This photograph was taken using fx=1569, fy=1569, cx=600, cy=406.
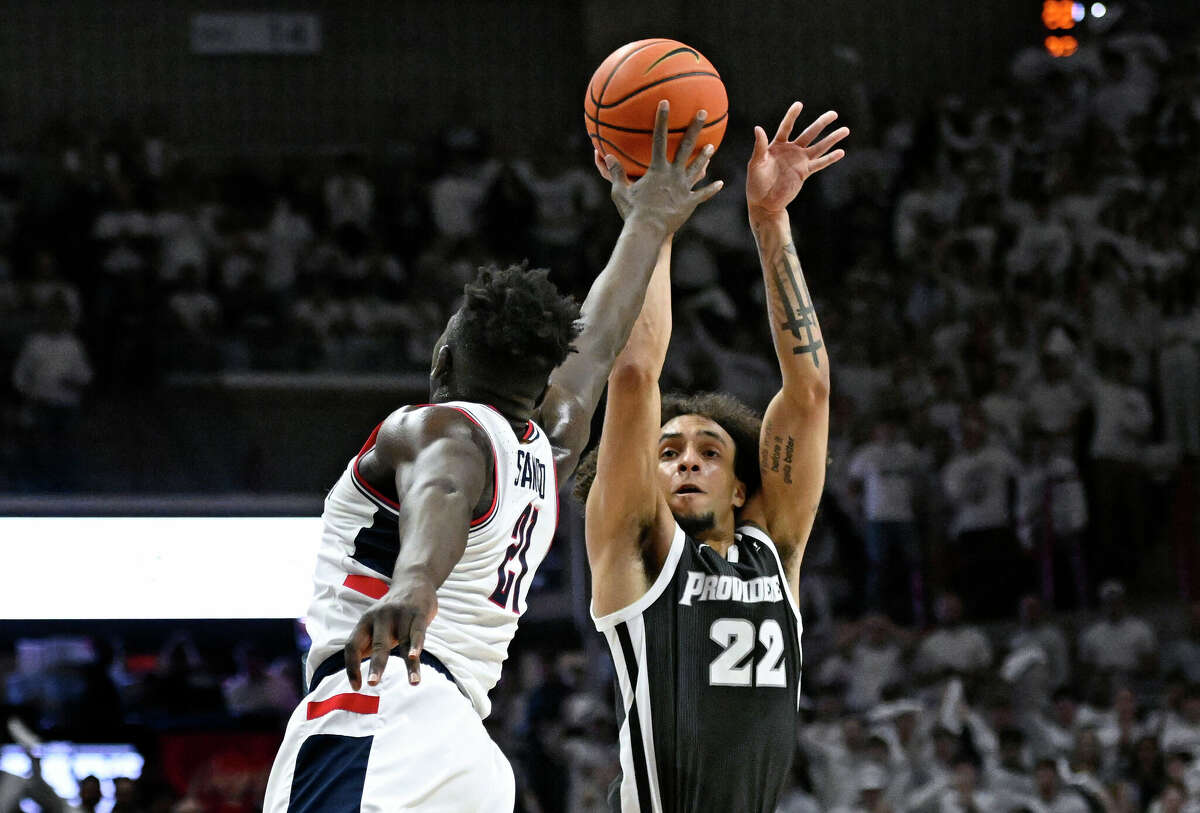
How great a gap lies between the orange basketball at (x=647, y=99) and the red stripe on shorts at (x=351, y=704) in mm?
1853

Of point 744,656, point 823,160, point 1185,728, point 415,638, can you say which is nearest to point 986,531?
point 1185,728

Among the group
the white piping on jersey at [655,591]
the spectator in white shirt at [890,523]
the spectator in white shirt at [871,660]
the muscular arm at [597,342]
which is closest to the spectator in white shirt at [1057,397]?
the spectator in white shirt at [890,523]

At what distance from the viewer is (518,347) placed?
3.05m

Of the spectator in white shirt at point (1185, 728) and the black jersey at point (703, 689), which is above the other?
the black jersey at point (703, 689)

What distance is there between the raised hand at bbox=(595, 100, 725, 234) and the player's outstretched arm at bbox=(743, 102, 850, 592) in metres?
0.38

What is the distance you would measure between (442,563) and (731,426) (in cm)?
209

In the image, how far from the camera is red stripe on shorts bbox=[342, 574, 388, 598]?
9.70 feet

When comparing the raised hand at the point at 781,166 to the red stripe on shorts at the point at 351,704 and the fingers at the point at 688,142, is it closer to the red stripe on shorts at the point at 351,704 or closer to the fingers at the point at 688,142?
the fingers at the point at 688,142

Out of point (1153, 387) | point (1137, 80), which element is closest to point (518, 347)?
point (1153, 387)

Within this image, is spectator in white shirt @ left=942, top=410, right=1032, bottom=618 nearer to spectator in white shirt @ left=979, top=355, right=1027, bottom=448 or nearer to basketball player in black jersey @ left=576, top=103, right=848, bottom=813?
spectator in white shirt @ left=979, top=355, right=1027, bottom=448

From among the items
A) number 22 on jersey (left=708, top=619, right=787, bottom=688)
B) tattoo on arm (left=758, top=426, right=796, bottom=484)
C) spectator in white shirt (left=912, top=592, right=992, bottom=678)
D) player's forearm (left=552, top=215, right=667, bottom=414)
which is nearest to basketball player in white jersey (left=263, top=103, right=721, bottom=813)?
player's forearm (left=552, top=215, right=667, bottom=414)

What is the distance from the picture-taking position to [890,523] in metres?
10.5

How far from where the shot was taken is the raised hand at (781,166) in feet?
14.8

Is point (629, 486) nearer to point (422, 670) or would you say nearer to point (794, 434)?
point (794, 434)
